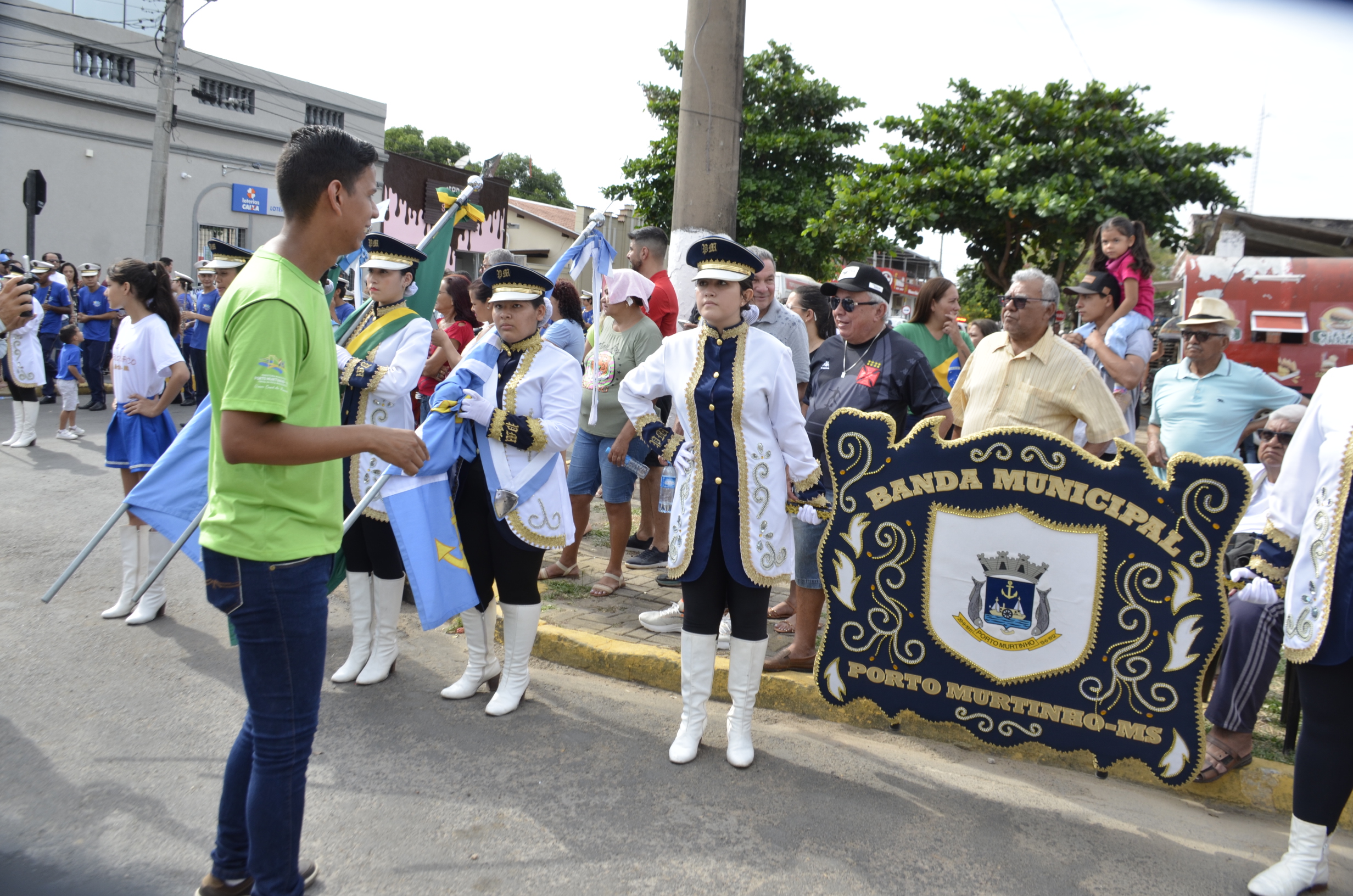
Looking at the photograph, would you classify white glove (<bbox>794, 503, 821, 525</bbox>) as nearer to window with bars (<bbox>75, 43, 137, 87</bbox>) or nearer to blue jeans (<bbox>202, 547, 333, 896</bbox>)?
blue jeans (<bbox>202, 547, 333, 896</bbox>)

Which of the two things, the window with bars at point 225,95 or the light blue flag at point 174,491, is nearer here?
the light blue flag at point 174,491

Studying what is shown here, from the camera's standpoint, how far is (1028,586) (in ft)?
11.9

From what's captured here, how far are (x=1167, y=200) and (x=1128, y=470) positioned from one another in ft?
24.8

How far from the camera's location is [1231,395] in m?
4.76

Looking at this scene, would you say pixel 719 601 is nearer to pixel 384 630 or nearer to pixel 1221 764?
pixel 384 630

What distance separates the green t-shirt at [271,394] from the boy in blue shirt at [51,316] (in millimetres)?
12271

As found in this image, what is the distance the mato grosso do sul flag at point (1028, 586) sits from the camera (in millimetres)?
3357

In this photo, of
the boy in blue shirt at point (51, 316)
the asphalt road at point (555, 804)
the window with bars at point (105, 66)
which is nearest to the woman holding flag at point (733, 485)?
the asphalt road at point (555, 804)

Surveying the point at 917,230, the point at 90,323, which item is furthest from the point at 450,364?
the point at 90,323

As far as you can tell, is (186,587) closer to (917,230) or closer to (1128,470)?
(1128,470)

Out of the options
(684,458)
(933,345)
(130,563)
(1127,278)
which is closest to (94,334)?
(130,563)

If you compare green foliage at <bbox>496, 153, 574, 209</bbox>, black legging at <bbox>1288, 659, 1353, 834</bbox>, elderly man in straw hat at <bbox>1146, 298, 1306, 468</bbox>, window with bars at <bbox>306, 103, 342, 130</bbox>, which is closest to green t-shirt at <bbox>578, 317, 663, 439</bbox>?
elderly man in straw hat at <bbox>1146, 298, 1306, 468</bbox>

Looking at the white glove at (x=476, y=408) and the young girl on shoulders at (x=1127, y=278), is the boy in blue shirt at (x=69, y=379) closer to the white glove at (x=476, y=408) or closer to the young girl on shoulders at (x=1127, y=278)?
the white glove at (x=476, y=408)

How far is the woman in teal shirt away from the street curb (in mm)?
2493
